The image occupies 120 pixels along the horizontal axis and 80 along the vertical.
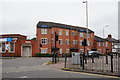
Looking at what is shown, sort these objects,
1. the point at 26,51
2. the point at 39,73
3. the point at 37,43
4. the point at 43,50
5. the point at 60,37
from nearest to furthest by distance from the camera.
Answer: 1. the point at 39,73
2. the point at 26,51
3. the point at 37,43
4. the point at 43,50
5. the point at 60,37

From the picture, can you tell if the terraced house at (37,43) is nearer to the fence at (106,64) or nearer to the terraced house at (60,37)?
the terraced house at (60,37)

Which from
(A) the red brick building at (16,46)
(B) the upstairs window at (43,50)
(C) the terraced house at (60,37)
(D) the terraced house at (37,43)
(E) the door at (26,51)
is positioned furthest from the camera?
(C) the terraced house at (60,37)

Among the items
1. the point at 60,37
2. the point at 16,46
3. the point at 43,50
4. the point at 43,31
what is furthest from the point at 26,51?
the point at 60,37

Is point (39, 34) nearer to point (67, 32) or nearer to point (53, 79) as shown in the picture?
point (67, 32)

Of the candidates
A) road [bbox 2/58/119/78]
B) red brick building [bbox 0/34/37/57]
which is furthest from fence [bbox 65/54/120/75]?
red brick building [bbox 0/34/37/57]

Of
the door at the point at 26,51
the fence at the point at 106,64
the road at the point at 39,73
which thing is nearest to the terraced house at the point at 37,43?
the door at the point at 26,51

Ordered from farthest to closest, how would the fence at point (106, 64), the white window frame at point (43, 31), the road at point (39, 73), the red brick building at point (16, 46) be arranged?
the white window frame at point (43, 31) → the red brick building at point (16, 46) → the fence at point (106, 64) → the road at point (39, 73)

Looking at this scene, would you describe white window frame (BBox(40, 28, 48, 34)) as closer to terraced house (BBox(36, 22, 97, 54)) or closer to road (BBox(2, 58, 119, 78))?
terraced house (BBox(36, 22, 97, 54))

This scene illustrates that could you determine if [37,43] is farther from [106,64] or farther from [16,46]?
[106,64]

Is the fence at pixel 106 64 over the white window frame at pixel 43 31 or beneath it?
beneath

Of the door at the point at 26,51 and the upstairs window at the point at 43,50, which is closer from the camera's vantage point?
the door at the point at 26,51

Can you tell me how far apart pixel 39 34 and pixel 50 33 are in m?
3.18

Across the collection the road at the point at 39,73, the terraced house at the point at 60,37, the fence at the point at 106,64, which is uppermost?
the terraced house at the point at 60,37

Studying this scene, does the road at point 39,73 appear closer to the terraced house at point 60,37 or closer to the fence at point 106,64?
the fence at point 106,64
